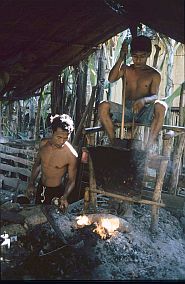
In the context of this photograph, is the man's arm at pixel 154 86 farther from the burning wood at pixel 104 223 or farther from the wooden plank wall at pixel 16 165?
the wooden plank wall at pixel 16 165

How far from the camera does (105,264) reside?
4102 mm

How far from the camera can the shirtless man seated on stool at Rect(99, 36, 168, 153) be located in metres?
4.91

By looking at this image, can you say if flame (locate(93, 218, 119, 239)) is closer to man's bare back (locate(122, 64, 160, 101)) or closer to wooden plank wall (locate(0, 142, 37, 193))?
man's bare back (locate(122, 64, 160, 101))

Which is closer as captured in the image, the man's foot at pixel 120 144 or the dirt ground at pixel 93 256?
the dirt ground at pixel 93 256

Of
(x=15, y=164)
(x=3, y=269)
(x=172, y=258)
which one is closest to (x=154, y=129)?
(x=172, y=258)

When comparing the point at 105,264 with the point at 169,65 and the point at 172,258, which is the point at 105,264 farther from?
the point at 169,65

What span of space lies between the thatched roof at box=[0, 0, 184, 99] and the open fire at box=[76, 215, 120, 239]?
8.80 feet

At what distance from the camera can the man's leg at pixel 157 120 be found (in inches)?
191

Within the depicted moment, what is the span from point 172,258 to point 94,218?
4.12 feet

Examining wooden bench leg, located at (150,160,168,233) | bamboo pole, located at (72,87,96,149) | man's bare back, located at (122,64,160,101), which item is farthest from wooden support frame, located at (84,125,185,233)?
bamboo pole, located at (72,87,96,149)

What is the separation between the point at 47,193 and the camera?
5555 mm

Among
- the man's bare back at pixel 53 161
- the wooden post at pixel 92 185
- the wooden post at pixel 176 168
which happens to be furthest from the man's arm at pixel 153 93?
the man's bare back at pixel 53 161

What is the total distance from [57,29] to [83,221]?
12.2ft

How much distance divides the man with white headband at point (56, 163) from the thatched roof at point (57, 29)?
180 cm
